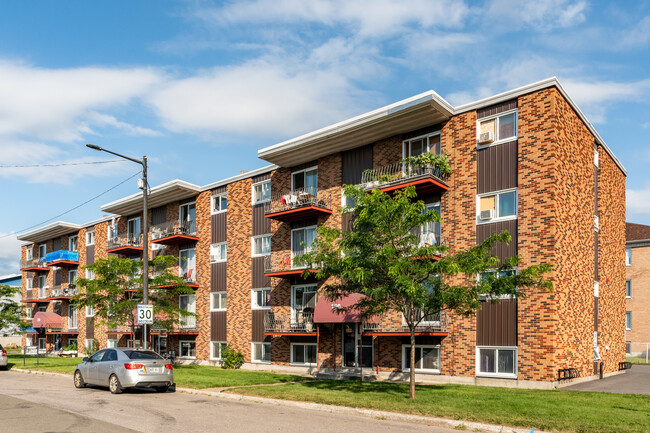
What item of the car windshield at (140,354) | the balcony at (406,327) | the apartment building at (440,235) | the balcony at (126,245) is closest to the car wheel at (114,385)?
the car windshield at (140,354)

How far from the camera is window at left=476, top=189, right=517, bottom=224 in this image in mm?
22000

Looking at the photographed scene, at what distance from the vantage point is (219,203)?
35.5 metres

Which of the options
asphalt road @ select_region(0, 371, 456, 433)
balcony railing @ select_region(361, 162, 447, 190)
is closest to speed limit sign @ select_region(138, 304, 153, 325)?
asphalt road @ select_region(0, 371, 456, 433)

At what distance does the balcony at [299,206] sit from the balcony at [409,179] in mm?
3078

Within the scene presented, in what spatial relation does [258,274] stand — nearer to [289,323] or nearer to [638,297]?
[289,323]

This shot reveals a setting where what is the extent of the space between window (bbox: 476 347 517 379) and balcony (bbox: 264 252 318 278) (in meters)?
8.87

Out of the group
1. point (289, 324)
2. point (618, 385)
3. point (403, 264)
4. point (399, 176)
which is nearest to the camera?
point (403, 264)

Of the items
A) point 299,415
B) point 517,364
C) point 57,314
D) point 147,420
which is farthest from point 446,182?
point 57,314

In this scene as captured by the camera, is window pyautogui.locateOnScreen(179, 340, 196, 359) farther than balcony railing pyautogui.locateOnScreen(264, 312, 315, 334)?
Yes

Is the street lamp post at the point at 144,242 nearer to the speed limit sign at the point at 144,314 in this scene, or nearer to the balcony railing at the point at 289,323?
the speed limit sign at the point at 144,314

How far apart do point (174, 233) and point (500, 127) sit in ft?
69.3

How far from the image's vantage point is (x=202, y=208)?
1426 inches

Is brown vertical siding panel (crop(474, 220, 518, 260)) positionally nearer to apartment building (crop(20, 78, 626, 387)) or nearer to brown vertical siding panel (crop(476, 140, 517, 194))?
apartment building (crop(20, 78, 626, 387))

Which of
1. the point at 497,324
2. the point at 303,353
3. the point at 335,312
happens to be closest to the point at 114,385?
the point at 335,312
